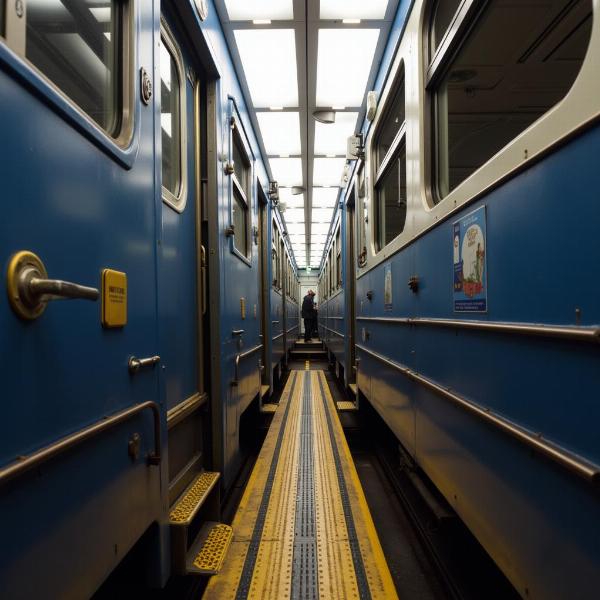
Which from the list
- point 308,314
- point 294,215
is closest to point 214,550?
point 294,215

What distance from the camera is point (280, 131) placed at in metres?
4.84

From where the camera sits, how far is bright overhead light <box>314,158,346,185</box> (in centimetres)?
592

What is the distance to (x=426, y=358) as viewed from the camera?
7.11 feet

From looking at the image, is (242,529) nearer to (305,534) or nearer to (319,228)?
(305,534)

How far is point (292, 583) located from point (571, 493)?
1.26 m

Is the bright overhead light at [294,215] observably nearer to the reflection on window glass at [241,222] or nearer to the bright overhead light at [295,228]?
the bright overhead light at [295,228]

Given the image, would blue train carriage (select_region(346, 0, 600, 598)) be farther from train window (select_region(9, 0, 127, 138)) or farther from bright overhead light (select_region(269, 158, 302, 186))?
bright overhead light (select_region(269, 158, 302, 186))

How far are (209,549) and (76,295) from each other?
5.09ft

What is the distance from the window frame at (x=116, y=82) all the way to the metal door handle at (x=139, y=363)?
58 cm

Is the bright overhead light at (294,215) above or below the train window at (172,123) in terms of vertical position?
above

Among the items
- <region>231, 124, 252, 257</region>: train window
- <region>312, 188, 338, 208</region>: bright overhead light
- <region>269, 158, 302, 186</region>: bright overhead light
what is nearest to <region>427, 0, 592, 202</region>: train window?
<region>231, 124, 252, 257</region>: train window

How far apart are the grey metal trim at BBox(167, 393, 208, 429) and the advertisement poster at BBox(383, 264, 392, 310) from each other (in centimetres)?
132

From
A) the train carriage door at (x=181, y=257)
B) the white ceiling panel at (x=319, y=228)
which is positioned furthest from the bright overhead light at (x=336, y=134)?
the white ceiling panel at (x=319, y=228)

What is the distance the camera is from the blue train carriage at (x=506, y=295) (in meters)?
0.97
